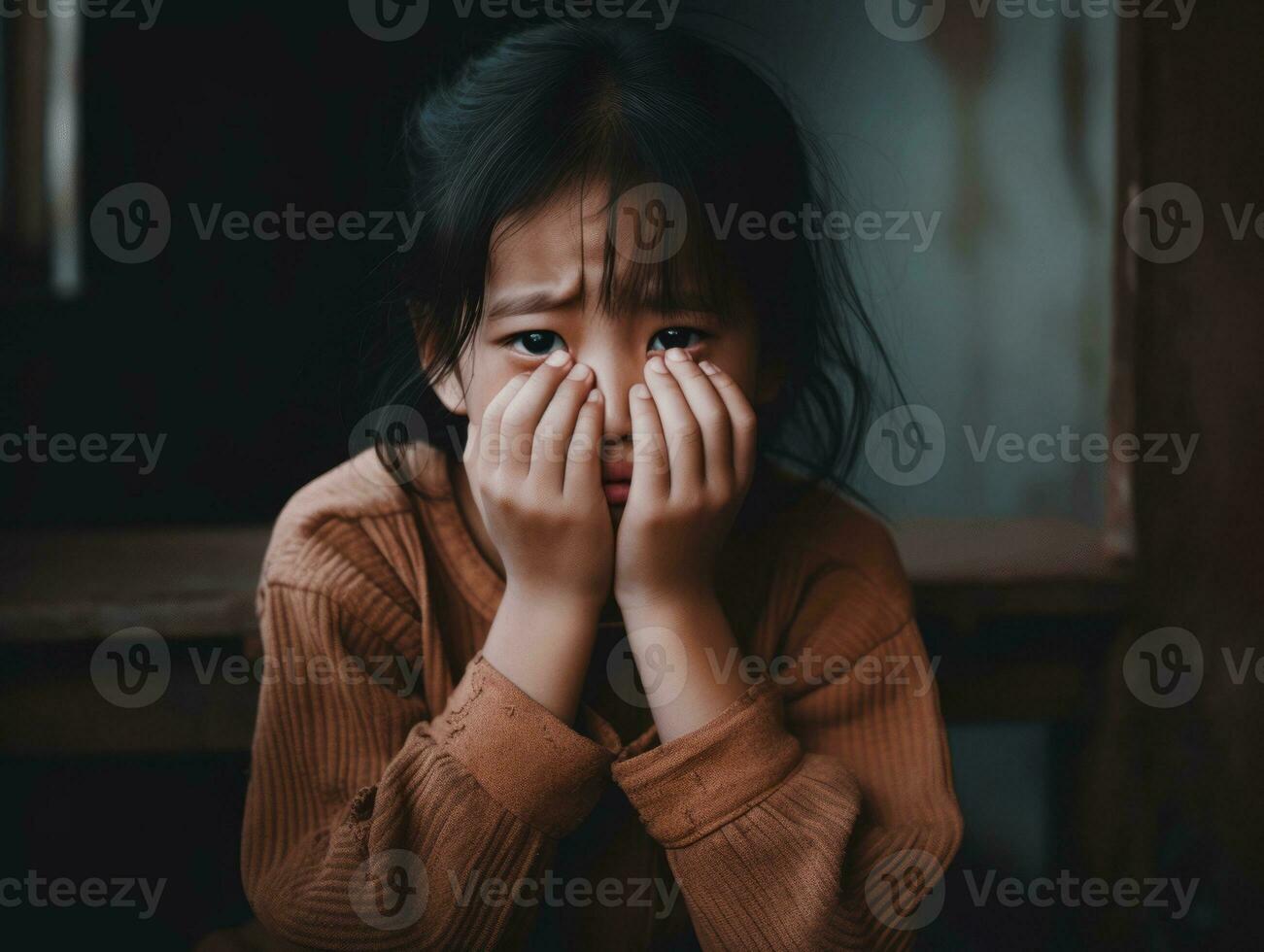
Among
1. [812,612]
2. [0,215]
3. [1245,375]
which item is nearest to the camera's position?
[812,612]

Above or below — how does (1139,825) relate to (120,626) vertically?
below

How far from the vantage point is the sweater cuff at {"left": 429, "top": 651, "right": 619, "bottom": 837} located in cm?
81

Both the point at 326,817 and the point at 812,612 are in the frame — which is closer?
the point at 326,817

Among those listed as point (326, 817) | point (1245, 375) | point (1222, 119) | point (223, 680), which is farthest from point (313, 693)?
point (1222, 119)

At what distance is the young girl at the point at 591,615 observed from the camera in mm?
821

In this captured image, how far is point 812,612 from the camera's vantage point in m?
1.01

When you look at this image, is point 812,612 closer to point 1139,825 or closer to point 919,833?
point 919,833

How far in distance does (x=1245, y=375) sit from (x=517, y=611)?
0.82m
